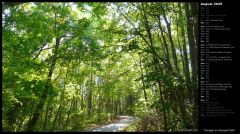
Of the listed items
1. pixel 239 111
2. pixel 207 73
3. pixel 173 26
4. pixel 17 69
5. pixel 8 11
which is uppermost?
pixel 8 11

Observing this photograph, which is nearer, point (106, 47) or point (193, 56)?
point (193, 56)

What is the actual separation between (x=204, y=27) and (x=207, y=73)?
0.75 m

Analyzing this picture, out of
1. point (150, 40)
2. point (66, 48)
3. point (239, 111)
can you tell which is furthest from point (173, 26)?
point (239, 111)

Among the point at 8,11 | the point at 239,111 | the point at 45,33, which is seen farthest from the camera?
the point at 45,33

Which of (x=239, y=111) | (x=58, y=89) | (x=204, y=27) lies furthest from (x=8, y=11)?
(x=239, y=111)

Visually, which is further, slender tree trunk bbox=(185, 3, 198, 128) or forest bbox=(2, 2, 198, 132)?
forest bbox=(2, 2, 198, 132)

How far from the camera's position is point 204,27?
5.18m

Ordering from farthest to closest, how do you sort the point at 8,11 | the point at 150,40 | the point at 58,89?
the point at 58,89 → the point at 8,11 → the point at 150,40

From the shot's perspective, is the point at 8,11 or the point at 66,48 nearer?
the point at 66,48

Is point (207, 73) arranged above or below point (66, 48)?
below

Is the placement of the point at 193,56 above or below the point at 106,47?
below

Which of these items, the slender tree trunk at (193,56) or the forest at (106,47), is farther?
the forest at (106,47)

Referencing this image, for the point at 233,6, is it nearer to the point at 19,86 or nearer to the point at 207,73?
the point at 207,73

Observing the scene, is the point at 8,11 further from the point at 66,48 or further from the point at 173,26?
the point at 173,26
